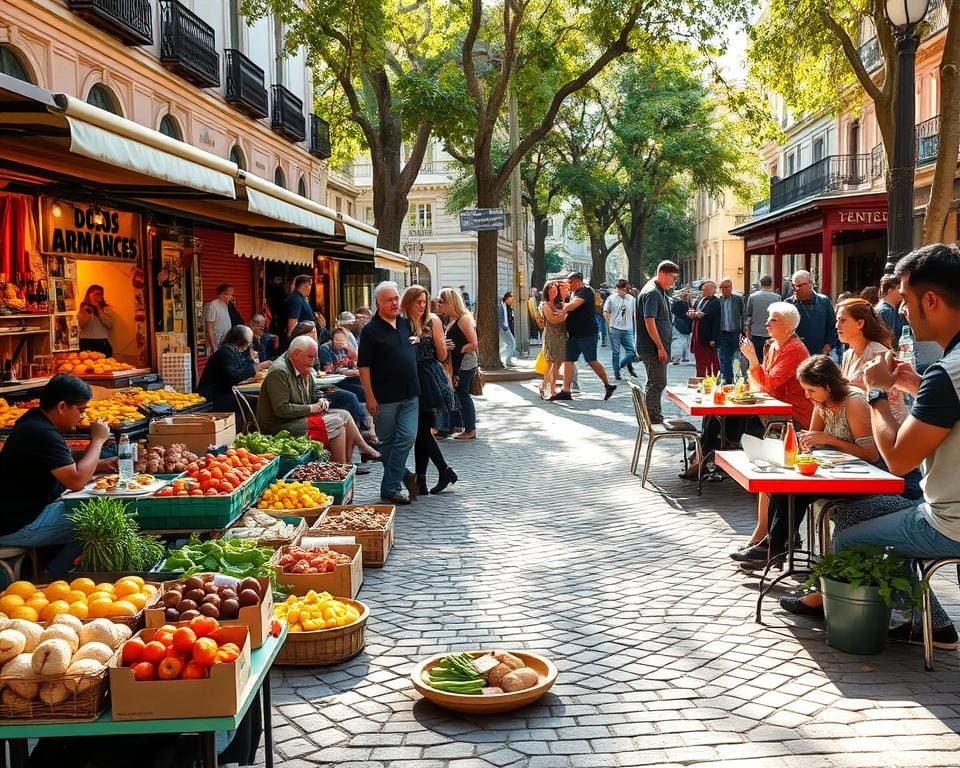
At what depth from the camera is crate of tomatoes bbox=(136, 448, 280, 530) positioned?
6348 mm

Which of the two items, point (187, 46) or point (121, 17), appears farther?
point (187, 46)

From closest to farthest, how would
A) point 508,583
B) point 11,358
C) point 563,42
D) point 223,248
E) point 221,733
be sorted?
point 221,733 → point 508,583 → point 11,358 → point 223,248 → point 563,42

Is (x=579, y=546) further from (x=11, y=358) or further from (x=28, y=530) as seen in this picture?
(x=11, y=358)

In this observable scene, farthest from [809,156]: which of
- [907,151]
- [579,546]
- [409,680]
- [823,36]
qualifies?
[409,680]

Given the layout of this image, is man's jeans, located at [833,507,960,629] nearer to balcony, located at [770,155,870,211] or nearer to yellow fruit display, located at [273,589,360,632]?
yellow fruit display, located at [273,589,360,632]

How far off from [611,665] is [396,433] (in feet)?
14.3

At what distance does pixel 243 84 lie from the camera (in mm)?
20203

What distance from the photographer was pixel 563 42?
73.4ft

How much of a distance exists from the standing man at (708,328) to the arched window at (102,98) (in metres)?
9.64

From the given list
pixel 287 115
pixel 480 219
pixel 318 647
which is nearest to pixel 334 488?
pixel 318 647

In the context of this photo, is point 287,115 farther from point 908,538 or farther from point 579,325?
point 908,538

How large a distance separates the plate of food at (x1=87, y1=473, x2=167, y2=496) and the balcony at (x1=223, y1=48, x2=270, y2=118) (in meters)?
14.8

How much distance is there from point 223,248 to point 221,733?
16.8 metres

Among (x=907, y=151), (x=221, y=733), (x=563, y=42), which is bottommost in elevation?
(x=221, y=733)
